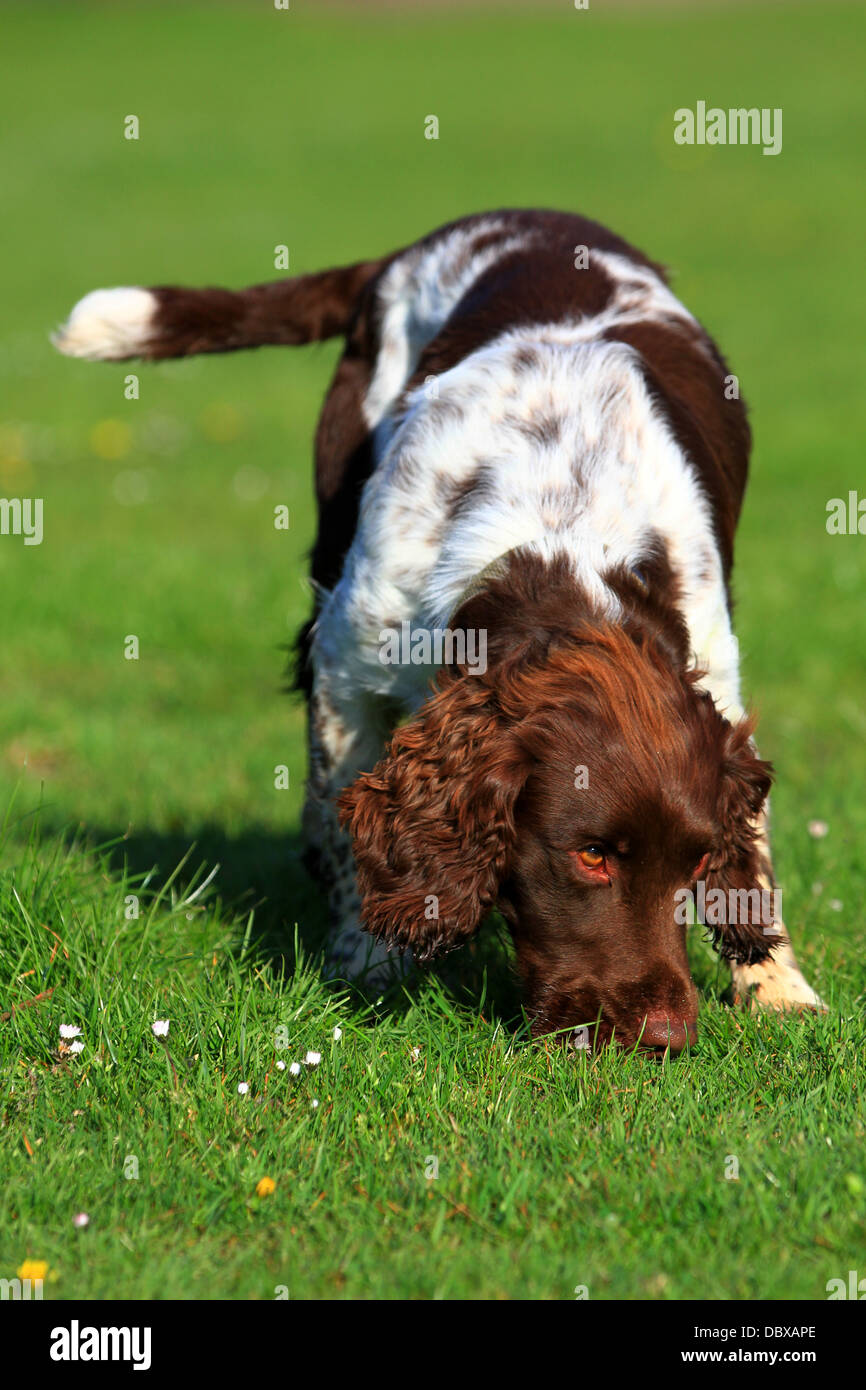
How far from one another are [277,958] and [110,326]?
7.08 ft

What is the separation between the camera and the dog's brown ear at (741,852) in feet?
11.8

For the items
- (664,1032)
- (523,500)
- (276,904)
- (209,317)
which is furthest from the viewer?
(209,317)

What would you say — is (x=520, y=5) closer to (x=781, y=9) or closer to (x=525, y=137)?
(x=781, y=9)

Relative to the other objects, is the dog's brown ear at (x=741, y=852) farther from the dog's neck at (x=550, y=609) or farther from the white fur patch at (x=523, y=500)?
the white fur patch at (x=523, y=500)

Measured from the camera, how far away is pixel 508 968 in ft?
13.3

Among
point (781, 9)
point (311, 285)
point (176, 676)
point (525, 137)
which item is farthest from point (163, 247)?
A: point (781, 9)

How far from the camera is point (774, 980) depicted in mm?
3973

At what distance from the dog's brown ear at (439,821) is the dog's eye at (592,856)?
18 cm

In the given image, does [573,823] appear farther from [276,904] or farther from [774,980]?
[276,904]

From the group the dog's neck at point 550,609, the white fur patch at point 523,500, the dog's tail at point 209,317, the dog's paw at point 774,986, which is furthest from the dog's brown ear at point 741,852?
the dog's tail at point 209,317

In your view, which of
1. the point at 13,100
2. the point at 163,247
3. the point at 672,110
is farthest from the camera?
the point at 13,100

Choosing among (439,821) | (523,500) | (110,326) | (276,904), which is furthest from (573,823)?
(110,326)

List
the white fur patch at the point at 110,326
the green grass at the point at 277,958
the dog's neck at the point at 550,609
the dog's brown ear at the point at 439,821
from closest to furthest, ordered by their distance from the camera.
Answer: the green grass at the point at 277,958, the dog's brown ear at the point at 439,821, the dog's neck at the point at 550,609, the white fur patch at the point at 110,326
